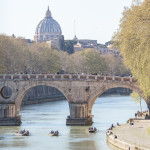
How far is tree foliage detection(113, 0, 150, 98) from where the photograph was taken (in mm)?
43969

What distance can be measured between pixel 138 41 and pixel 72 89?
21036mm

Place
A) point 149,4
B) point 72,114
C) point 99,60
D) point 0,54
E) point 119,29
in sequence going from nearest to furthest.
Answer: point 149,4, point 119,29, point 72,114, point 0,54, point 99,60

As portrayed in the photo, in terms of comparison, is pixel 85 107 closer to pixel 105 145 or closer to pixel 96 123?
pixel 96 123

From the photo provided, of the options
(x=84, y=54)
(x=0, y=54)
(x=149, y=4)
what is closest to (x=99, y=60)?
(x=84, y=54)

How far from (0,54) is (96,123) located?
28133mm

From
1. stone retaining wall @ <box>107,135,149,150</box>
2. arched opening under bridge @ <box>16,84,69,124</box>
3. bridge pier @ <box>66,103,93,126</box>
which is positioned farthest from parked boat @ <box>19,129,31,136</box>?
arched opening under bridge @ <box>16,84,69,124</box>

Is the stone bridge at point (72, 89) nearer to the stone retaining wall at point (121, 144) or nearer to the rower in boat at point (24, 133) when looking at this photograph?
the rower in boat at point (24, 133)

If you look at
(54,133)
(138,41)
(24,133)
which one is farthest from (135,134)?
(24,133)

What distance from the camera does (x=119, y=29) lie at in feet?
173

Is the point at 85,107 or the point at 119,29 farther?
the point at 85,107

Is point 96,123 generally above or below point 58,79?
below

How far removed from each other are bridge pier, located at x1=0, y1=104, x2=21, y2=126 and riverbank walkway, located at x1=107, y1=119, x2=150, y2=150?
14785 mm

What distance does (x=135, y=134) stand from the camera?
49.6m

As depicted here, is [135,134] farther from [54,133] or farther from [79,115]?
[79,115]
